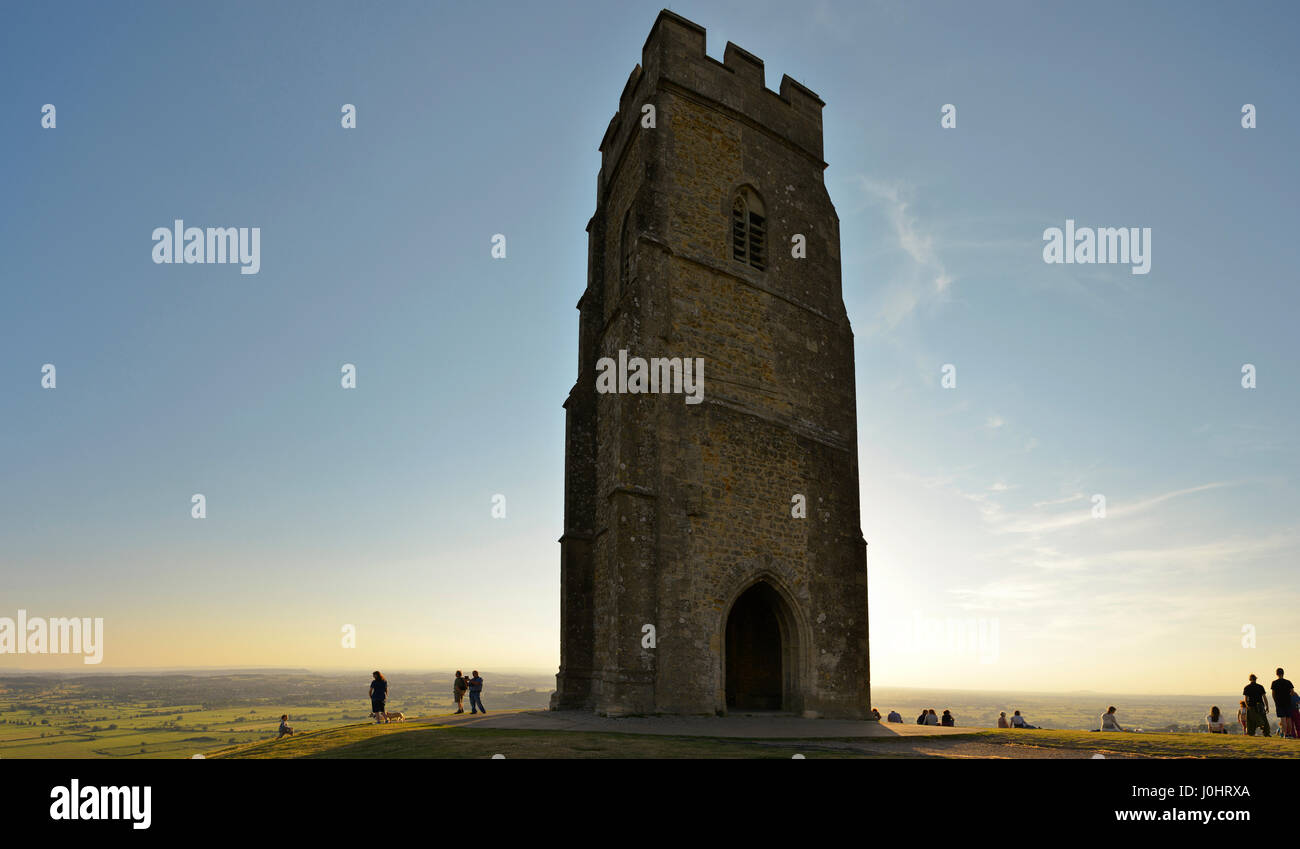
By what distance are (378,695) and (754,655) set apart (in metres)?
9.40

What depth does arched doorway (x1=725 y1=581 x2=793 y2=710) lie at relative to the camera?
19.1m

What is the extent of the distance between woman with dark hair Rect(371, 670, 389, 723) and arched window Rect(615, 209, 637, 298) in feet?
37.3

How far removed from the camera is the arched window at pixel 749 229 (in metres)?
19.7

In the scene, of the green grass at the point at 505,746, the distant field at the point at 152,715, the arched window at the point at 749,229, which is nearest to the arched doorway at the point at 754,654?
the green grass at the point at 505,746

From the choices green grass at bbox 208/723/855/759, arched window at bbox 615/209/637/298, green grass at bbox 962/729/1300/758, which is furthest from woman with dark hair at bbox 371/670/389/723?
green grass at bbox 962/729/1300/758

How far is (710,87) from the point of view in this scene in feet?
64.7

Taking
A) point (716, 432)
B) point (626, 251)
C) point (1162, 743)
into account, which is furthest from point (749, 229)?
point (1162, 743)

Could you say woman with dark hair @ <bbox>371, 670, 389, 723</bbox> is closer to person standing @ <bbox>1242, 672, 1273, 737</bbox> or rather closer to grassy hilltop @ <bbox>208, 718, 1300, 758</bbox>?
grassy hilltop @ <bbox>208, 718, 1300, 758</bbox>

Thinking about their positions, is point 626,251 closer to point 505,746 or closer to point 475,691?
point 475,691

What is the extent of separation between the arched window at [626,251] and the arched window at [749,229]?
265 cm
